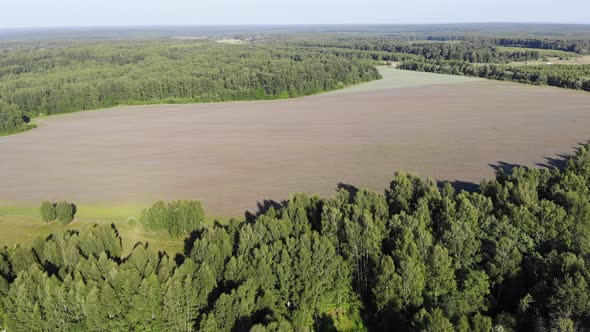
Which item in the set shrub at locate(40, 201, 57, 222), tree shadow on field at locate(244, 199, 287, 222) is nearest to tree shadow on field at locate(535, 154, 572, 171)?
tree shadow on field at locate(244, 199, 287, 222)

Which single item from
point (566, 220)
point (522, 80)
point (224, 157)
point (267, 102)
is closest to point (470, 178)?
point (566, 220)

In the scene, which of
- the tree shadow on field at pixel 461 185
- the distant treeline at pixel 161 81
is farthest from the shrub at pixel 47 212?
the distant treeline at pixel 161 81

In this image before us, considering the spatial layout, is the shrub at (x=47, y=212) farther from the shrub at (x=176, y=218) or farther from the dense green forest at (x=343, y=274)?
the shrub at (x=176, y=218)

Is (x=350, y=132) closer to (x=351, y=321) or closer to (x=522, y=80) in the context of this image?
(x=351, y=321)

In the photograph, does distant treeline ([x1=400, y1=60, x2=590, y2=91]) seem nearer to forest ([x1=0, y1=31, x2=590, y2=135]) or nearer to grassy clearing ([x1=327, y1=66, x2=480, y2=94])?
forest ([x1=0, y1=31, x2=590, y2=135])

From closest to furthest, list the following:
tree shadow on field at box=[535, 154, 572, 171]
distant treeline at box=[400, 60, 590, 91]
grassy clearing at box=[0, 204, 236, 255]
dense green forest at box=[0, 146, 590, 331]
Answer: dense green forest at box=[0, 146, 590, 331] < grassy clearing at box=[0, 204, 236, 255] < tree shadow on field at box=[535, 154, 572, 171] < distant treeline at box=[400, 60, 590, 91]

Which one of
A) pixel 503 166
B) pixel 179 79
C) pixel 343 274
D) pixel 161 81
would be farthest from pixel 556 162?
pixel 161 81

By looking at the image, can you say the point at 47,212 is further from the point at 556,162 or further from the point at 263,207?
the point at 556,162
